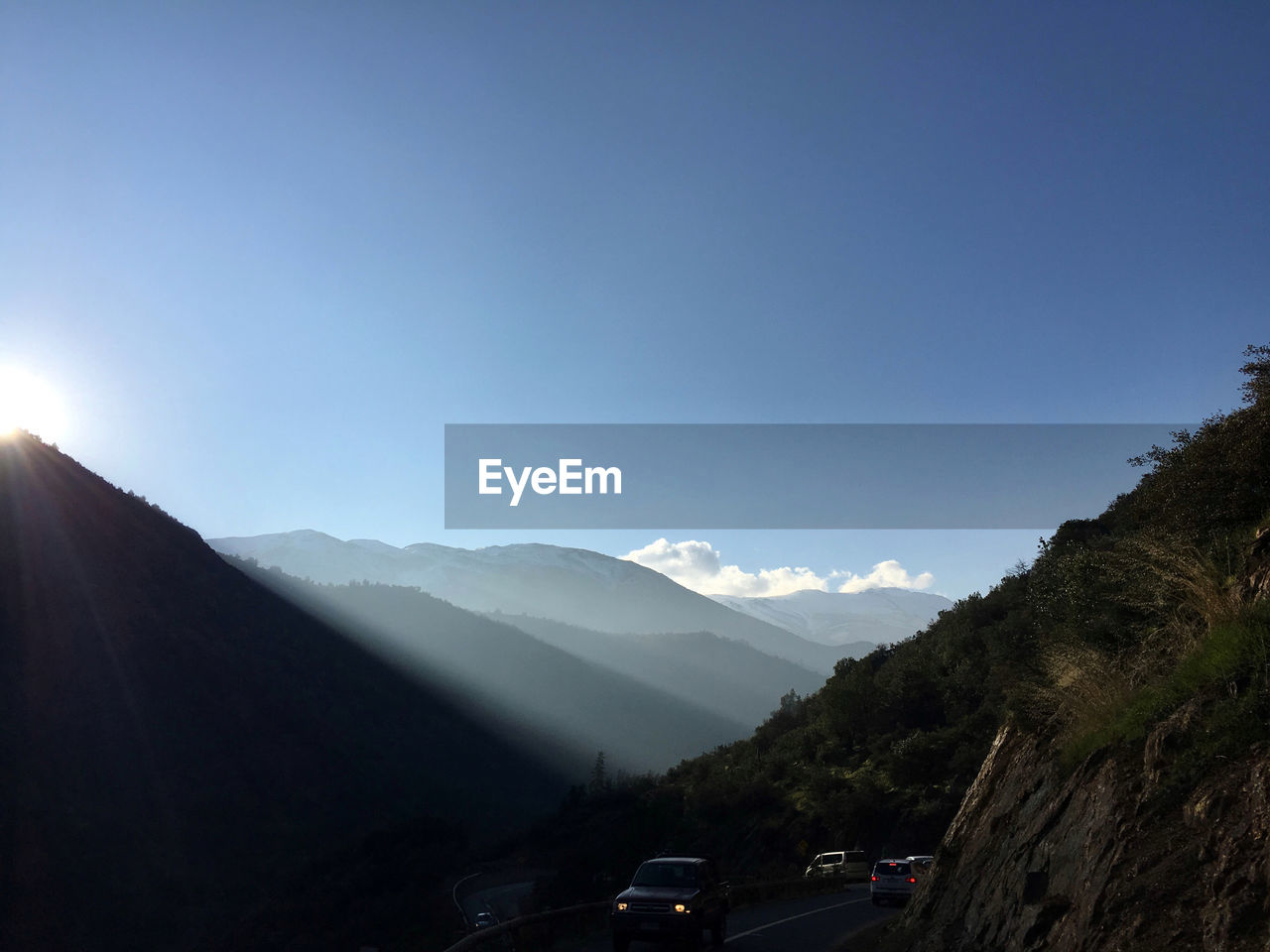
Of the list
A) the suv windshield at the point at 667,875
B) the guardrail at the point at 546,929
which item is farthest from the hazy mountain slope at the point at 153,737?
the suv windshield at the point at 667,875

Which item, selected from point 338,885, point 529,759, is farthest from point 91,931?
point 529,759

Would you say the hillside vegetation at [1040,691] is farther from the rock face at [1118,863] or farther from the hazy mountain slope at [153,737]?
the hazy mountain slope at [153,737]

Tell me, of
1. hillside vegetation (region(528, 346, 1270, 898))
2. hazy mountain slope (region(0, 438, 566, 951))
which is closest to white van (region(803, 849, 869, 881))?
hillside vegetation (region(528, 346, 1270, 898))

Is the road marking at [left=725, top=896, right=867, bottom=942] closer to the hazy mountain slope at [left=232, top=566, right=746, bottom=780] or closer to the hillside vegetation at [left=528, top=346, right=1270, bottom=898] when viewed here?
the hillside vegetation at [left=528, top=346, right=1270, bottom=898]

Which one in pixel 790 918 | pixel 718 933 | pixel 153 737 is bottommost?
pixel 153 737

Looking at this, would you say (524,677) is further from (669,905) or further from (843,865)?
(669,905)

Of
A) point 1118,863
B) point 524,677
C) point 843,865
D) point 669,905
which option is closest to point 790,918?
point 669,905
